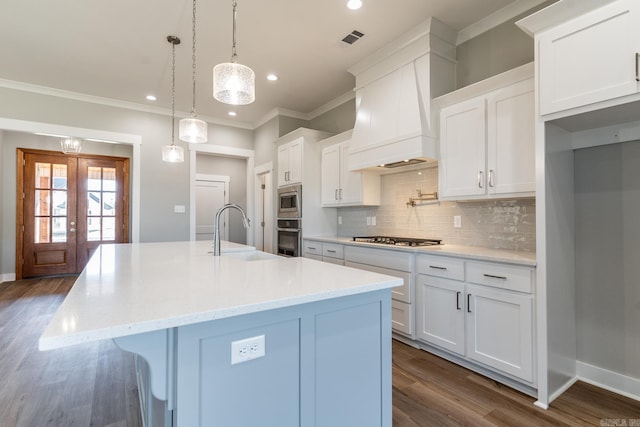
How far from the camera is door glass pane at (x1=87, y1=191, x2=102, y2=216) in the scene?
6.30 m

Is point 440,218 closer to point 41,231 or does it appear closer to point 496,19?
point 496,19

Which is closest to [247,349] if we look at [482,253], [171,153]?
[482,253]

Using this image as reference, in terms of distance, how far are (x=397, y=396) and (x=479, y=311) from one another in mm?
877

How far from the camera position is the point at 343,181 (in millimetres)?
4137

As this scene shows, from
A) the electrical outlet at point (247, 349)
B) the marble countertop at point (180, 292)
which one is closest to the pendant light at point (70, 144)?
the marble countertop at point (180, 292)

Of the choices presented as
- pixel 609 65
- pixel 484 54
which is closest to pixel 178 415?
pixel 609 65

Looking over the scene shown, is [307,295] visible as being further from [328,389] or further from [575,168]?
[575,168]

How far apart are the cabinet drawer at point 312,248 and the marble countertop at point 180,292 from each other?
7.40 ft

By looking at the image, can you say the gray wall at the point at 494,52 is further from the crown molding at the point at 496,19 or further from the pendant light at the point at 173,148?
the pendant light at the point at 173,148

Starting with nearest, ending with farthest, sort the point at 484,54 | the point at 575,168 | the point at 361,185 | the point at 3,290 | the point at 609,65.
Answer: the point at 609,65, the point at 575,168, the point at 484,54, the point at 361,185, the point at 3,290

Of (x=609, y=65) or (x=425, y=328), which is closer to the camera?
(x=609, y=65)

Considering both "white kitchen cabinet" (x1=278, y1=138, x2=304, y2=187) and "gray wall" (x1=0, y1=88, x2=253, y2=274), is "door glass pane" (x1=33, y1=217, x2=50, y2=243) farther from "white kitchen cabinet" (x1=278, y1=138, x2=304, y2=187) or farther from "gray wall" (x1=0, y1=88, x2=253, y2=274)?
"white kitchen cabinet" (x1=278, y1=138, x2=304, y2=187)

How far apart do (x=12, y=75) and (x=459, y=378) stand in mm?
6031

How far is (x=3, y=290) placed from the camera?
→ 494 centimetres
